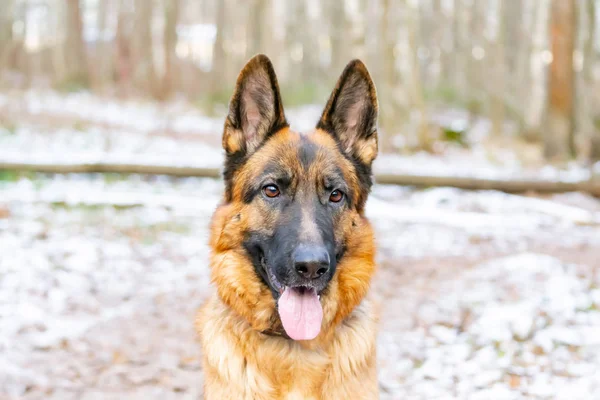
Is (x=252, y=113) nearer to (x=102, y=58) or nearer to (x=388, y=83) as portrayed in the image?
(x=388, y=83)

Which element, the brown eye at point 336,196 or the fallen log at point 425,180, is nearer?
the brown eye at point 336,196

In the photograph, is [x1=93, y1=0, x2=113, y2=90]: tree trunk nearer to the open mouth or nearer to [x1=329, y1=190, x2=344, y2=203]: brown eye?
[x1=329, y1=190, x2=344, y2=203]: brown eye

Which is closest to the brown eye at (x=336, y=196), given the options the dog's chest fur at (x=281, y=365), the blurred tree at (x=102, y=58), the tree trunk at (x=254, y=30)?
the dog's chest fur at (x=281, y=365)

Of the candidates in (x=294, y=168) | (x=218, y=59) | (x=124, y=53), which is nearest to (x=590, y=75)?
(x=218, y=59)

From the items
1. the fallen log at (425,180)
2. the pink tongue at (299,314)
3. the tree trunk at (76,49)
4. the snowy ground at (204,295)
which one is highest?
the tree trunk at (76,49)

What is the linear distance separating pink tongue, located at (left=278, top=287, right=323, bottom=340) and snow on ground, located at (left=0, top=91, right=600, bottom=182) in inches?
298

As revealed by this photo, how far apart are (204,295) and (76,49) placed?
66.1 ft

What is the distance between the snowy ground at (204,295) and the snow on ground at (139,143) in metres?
1.38

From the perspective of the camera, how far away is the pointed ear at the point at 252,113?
344cm

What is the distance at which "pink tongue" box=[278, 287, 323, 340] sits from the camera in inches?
125

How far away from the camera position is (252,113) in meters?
3.60

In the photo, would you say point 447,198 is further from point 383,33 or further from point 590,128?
point 590,128

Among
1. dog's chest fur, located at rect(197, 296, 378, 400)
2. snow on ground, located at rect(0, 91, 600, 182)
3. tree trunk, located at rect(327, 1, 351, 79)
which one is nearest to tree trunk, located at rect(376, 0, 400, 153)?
snow on ground, located at rect(0, 91, 600, 182)

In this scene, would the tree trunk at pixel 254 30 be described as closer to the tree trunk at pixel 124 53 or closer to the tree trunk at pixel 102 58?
the tree trunk at pixel 124 53
